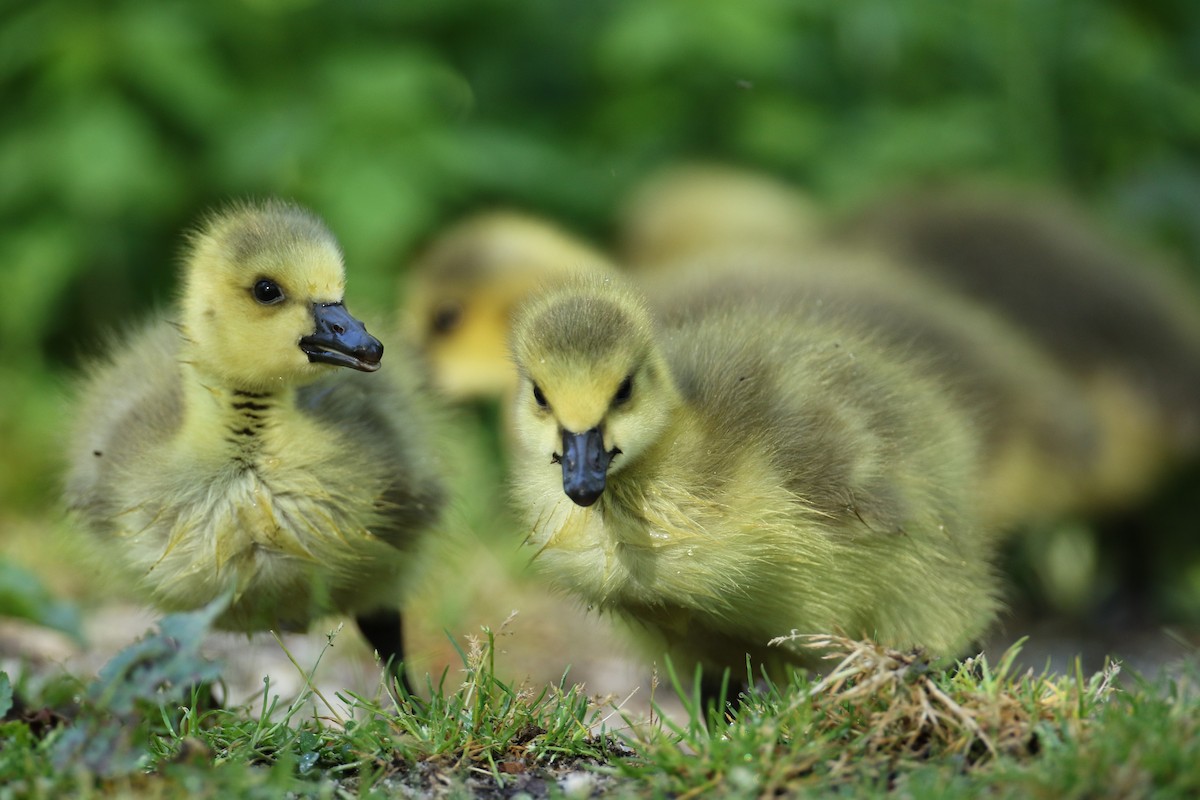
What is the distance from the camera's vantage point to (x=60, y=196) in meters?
4.76

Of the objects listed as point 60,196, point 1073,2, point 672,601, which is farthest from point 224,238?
point 1073,2

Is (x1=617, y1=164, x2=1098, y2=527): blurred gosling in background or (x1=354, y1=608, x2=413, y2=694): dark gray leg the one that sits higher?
(x1=617, y1=164, x2=1098, y2=527): blurred gosling in background

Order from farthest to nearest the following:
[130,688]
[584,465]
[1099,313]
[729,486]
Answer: [1099,313]
[729,486]
[584,465]
[130,688]

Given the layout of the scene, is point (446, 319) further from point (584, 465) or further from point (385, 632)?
point (584, 465)

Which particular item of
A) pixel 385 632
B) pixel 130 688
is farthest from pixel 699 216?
pixel 130 688

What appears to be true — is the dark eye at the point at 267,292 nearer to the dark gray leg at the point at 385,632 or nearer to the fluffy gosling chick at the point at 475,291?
the dark gray leg at the point at 385,632

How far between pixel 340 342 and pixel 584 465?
0.50 metres

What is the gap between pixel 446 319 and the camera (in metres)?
4.35

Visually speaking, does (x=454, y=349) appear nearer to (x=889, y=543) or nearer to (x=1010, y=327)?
(x=1010, y=327)

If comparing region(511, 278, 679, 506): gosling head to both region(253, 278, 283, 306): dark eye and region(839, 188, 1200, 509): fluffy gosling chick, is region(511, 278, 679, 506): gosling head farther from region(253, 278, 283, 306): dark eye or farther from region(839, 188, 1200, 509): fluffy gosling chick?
region(839, 188, 1200, 509): fluffy gosling chick

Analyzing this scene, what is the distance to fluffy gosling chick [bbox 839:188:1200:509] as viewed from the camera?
153 inches

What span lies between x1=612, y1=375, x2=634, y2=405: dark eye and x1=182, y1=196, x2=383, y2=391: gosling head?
411 mm

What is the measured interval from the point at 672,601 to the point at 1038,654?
6.70 feet

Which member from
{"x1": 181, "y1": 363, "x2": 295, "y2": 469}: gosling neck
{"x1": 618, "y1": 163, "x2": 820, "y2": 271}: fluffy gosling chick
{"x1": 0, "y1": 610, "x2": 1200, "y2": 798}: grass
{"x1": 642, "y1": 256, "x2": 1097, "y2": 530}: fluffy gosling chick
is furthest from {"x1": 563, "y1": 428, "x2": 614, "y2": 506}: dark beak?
{"x1": 618, "y1": 163, "x2": 820, "y2": 271}: fluffy gosling chick
